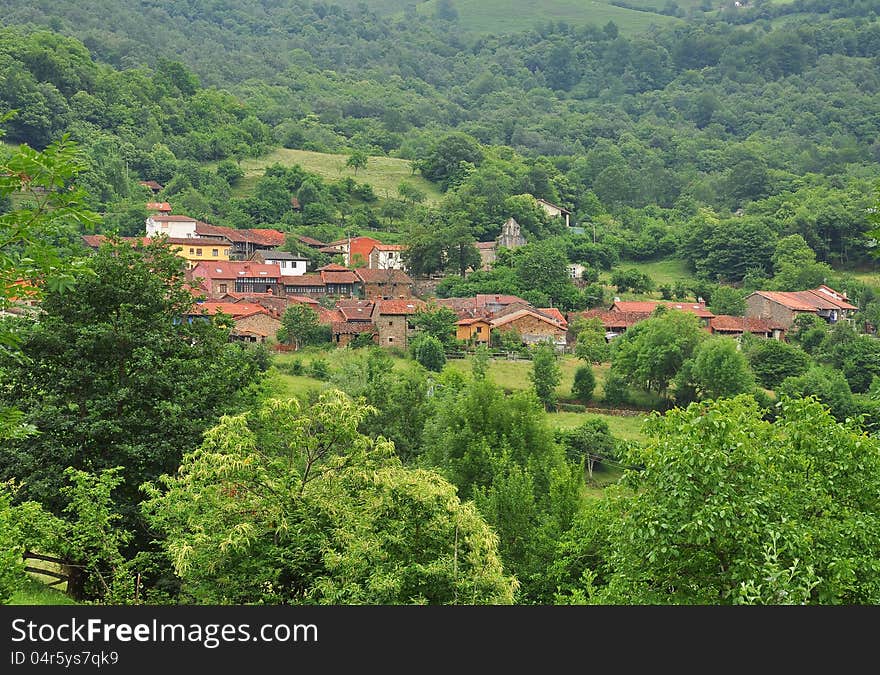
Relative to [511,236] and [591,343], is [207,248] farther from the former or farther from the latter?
[591,343]

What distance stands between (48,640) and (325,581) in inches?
169

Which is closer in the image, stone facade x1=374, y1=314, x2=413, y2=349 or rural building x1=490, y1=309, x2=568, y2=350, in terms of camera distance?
stone facade x1=374, y1=314, x2=413, y2=349

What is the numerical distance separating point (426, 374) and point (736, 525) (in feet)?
103

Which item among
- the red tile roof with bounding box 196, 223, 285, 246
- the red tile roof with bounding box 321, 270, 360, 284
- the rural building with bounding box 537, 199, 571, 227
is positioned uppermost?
the rural building with bounding box 537, 199, 571, 227

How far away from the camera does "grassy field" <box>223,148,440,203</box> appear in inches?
3364

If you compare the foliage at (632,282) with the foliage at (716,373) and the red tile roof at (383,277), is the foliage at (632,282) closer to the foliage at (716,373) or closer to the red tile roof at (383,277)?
the red tile roof at (383,277)

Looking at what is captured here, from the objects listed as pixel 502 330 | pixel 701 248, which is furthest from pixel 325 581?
pixel 701 248

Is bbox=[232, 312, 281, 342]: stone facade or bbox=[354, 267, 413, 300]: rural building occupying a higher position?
bbox=[354, 267, 413, 300]: rural building

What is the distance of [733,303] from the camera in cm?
5800

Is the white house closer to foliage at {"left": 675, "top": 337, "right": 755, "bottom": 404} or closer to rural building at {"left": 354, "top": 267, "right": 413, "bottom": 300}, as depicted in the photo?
rural building at {"left": 354, "top": 267, "right": 413, "bottom": 300}

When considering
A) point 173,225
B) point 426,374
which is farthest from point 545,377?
point 173,225

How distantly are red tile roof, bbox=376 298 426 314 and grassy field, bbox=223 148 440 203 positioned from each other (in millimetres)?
34670

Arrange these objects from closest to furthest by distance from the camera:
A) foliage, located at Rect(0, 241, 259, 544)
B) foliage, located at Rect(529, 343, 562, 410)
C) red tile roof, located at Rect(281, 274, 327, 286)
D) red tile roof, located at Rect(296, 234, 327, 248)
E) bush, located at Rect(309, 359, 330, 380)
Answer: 1. foliage, located at Rect(0, 241, 259, 544)
2. bush, located at Rect(309, 359, 330, 380)
3. foliage, located at Rect(529, 343, 562, 410)
4. red tile roof, located at Rect(281, 274, 327, 286)
5. red tile roof, located at Rect(296, 234, 327, 248)

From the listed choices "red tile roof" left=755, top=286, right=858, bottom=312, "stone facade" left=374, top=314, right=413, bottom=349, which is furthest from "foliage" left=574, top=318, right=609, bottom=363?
"red tile roof" left=755, top=286, right=858, bottom=312
